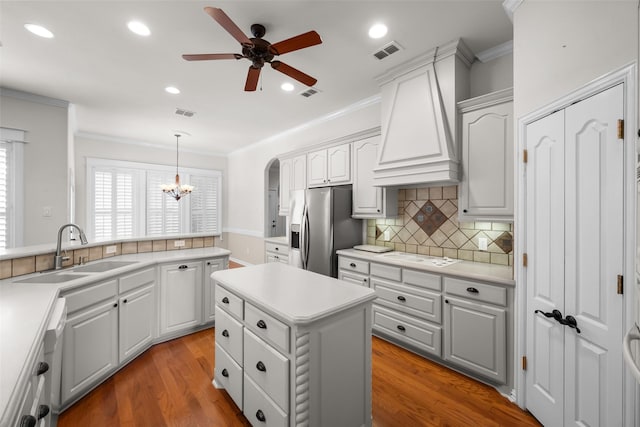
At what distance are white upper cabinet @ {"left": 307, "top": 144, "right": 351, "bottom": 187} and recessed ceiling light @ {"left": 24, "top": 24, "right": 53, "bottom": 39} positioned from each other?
2917mm

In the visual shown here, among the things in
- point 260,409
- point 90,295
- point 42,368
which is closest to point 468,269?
point 260,409

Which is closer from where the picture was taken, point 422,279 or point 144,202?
point 422,279

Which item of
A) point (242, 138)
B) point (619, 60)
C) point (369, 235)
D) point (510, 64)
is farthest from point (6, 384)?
point (242, 138)

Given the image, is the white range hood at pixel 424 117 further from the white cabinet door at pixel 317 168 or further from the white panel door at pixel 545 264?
the white cabinet door at pixel 317 168

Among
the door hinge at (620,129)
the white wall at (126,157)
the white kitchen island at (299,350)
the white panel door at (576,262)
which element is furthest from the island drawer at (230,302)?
the white wall at (126,157)

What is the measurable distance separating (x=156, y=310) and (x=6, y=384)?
214 centimetres

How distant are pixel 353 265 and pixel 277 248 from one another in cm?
174

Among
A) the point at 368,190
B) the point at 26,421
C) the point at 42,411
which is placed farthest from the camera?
the point at 368,190

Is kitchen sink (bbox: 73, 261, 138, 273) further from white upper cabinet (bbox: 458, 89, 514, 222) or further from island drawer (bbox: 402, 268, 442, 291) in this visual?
white upper cabinet (bbox: 458, 89, 514, 222)

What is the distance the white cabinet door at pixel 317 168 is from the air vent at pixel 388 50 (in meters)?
1.49

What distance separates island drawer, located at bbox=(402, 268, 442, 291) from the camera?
236 cm

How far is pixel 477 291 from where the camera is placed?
6.98ft

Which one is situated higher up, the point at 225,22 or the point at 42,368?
the point at 225,22

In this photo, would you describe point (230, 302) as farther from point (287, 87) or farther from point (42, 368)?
point (287, 87)
